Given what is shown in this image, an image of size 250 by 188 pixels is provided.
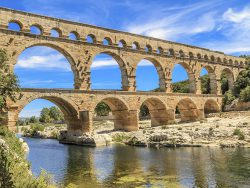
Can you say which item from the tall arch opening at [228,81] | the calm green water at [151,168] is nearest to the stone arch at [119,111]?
the calm green water at [151,168]

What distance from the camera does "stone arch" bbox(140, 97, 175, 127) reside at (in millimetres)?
48500

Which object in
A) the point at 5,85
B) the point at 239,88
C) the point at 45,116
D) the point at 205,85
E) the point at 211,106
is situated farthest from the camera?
the point at 45,116

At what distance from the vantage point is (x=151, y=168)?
2108 cm

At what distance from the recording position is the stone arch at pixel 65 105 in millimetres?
33094

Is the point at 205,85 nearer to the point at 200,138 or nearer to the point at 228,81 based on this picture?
the point at 228,81

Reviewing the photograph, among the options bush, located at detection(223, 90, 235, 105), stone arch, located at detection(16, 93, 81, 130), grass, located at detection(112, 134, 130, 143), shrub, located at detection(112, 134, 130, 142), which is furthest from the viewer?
bush, located at detection(223, 90, 235, 105)

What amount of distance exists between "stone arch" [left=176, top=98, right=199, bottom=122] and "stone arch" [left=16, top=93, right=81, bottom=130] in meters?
21.4

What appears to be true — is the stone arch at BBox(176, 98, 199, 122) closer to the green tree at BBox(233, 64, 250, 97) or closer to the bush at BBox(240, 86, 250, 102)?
the bush at BBox(240, 86, 250, 102)

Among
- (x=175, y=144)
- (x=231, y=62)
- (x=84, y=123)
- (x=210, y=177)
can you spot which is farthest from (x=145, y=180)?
(x=231, y=62)

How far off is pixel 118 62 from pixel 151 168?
25.2 meters

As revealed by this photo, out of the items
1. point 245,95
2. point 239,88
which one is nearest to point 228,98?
point 239,88

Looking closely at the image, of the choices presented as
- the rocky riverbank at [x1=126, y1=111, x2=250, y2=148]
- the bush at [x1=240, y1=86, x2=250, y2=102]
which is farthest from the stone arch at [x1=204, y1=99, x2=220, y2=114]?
the rocky riverbank at [x1=126, y1=111, x2=250, y2=148]

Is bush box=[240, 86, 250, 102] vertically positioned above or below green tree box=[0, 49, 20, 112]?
above

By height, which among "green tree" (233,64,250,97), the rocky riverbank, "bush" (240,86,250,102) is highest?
"green tree" (233,64,250,97)
